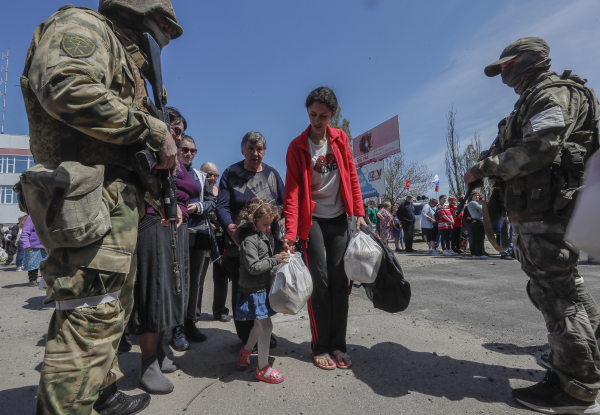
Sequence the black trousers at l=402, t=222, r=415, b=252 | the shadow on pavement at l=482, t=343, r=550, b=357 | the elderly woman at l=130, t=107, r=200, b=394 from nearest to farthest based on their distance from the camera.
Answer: the elderly woman at l=130, t=107, r=200, b=394 → the shadow on pavement at l=482, t=343, r=550, b=357 → the black trousers at l=402, t=222, r=415, b=252

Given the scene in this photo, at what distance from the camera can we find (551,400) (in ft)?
6.73

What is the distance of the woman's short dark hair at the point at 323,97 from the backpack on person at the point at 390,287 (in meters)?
1.24

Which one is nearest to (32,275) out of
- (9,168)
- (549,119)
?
(549,119)

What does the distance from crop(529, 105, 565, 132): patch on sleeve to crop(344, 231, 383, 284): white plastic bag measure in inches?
51.4

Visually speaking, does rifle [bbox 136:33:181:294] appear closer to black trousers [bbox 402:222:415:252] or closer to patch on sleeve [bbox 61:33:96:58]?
patch on sleeve [bbox 61:33:96:58]

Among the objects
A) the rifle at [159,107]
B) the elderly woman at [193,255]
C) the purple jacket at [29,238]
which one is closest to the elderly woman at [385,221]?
the elderly woman at [193,255]

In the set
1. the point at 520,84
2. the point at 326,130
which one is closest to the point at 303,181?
the point at 326,130

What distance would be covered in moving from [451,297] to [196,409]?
396cm

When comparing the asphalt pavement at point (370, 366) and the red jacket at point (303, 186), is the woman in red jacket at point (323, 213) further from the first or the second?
the asphalt pavement at point (370, 366)

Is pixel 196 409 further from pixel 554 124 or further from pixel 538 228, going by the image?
pixel 554 124

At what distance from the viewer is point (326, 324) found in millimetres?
2881

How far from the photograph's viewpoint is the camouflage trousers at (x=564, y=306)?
1979 millimetres

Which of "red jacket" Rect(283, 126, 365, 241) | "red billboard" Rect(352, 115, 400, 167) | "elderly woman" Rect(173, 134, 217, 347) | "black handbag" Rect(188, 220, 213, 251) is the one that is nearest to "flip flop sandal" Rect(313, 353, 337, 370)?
"red jacket" Rect(283, 126, 365, 241)

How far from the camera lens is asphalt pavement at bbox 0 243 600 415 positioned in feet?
7.13
